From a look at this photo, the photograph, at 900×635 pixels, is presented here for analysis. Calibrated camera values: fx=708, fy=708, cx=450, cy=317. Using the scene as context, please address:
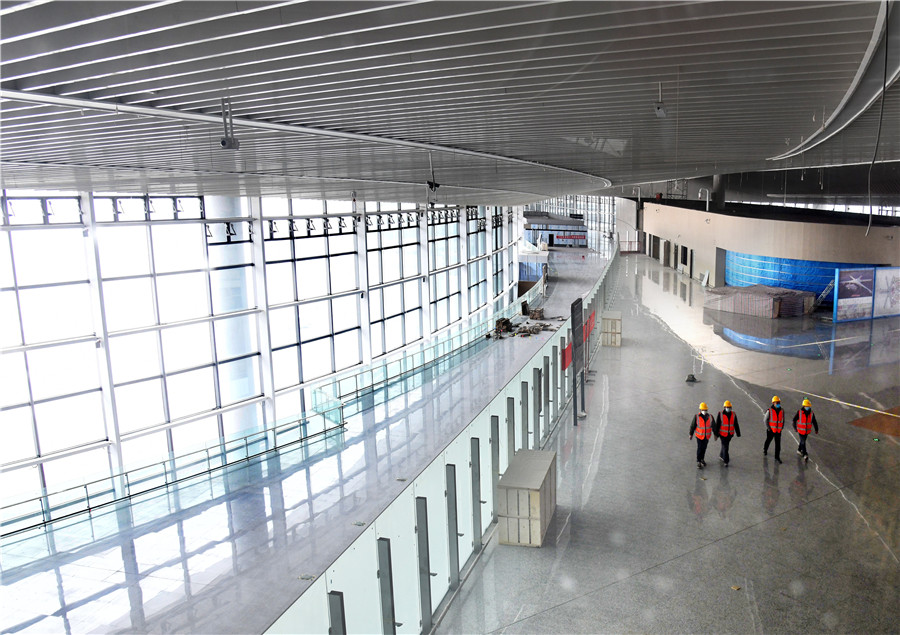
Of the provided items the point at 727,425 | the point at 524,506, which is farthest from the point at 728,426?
the point at 524,506

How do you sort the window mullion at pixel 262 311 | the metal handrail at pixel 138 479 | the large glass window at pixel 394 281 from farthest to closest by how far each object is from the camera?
the large glass window at pixel 394 281 < the window mullion at pixel 262 311 < the metal handrail at pixel 138 479

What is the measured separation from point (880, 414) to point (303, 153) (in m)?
13.0

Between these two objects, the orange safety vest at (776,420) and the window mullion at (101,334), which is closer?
the orange safety vest at (776,420)

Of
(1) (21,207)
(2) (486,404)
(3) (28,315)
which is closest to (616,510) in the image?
(2) (486,404)

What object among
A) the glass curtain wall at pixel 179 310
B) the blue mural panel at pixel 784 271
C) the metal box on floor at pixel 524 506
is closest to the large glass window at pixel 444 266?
the glass curtain wall at pixel 179 310

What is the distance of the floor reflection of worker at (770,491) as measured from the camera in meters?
10.9

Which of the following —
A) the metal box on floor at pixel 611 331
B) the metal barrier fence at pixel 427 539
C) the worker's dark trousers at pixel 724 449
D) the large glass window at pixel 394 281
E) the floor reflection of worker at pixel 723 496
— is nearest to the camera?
the metal barrier fence at pixel 427 539

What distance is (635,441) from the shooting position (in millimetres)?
13875

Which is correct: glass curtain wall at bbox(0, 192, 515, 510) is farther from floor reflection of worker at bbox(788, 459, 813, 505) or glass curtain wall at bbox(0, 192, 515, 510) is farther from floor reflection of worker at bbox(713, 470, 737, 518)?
floor reflection of worker at bbox(788, 459, 813, 505)

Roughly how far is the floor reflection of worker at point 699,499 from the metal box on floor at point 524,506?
2.42m

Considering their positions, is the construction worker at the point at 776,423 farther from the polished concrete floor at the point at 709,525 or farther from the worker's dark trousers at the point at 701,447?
the worker's dark trousers at the point at 701,447

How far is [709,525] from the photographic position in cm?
1022

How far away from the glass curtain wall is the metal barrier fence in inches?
380

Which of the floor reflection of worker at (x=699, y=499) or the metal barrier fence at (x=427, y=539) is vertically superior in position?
the metal barrier fence at (x=427, y=539)
